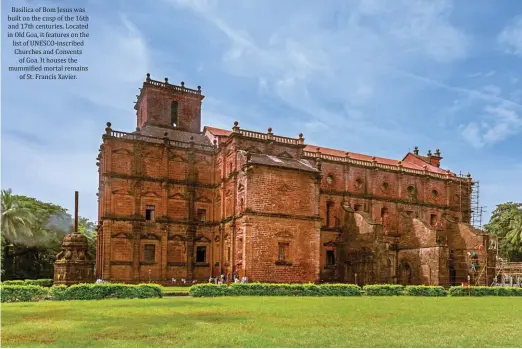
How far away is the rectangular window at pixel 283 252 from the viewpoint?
34969mm

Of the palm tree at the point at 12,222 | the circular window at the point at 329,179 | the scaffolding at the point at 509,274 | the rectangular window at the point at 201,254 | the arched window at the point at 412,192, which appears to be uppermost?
the circular window at the point at 329,179

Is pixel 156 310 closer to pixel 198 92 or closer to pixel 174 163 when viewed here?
pixel 174 163

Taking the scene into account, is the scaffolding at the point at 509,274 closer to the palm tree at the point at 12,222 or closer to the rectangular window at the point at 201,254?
the rectangular window at the point at 201,254

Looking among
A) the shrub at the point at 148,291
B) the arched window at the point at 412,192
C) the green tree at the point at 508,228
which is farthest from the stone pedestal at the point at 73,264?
the green tree at the point at 508,228

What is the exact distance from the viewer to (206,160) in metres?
42.0

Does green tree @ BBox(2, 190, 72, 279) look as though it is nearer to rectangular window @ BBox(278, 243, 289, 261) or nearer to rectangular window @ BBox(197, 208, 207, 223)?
rectangular window @ BBox(197, 208, 207, 223)

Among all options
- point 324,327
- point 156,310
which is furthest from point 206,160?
point 324,327

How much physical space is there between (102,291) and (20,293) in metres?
3.32

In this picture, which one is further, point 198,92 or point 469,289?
point 198,92

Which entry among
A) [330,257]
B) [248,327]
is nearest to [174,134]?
[330,257]

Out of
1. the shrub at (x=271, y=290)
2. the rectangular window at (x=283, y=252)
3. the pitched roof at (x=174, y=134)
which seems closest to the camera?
the shrub at (x=271, y=290)

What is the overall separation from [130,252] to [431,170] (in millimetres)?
33388

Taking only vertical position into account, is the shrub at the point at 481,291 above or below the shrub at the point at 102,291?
below

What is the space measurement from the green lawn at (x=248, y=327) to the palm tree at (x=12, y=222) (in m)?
25.8
